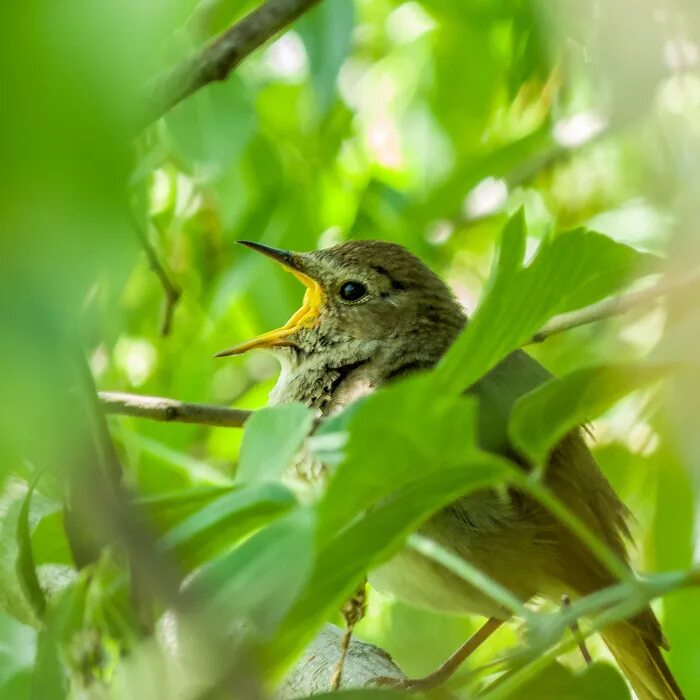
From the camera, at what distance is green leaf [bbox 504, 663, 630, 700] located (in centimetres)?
145

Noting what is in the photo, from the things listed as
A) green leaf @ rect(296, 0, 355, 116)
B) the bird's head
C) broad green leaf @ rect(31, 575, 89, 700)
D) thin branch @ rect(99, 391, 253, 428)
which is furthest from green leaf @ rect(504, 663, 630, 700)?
the bird's head

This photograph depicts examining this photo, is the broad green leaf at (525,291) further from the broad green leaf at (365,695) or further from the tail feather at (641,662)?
the tail feather at (641,662)

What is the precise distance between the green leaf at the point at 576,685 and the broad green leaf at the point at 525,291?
0.38 m

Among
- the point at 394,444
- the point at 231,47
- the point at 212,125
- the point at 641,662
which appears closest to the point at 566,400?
the point at 394,444

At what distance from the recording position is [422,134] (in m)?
4.81

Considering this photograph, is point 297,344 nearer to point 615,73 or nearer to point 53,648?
point 615,73

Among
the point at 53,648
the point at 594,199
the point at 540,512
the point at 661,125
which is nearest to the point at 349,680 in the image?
the point at 540,512

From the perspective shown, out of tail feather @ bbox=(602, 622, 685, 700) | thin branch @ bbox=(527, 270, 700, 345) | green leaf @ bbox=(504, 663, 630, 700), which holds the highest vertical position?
green leaf @ bbox=(504, 663, 630, 700)

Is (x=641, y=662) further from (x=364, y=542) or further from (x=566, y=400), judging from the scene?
(x=364, y=542)

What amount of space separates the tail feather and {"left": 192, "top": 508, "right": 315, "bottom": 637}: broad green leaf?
7.91ft

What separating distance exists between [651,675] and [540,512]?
2.21 feet

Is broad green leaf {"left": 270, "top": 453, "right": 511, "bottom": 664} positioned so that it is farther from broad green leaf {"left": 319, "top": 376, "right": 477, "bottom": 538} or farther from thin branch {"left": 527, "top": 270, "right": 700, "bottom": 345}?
thin branch {"left": 527, "top": 270, "right": 700, "bottom": 345}

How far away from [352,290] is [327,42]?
1.33m

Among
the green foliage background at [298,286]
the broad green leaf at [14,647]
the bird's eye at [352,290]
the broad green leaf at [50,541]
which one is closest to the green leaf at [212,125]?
the green foliage background at [298,286]
